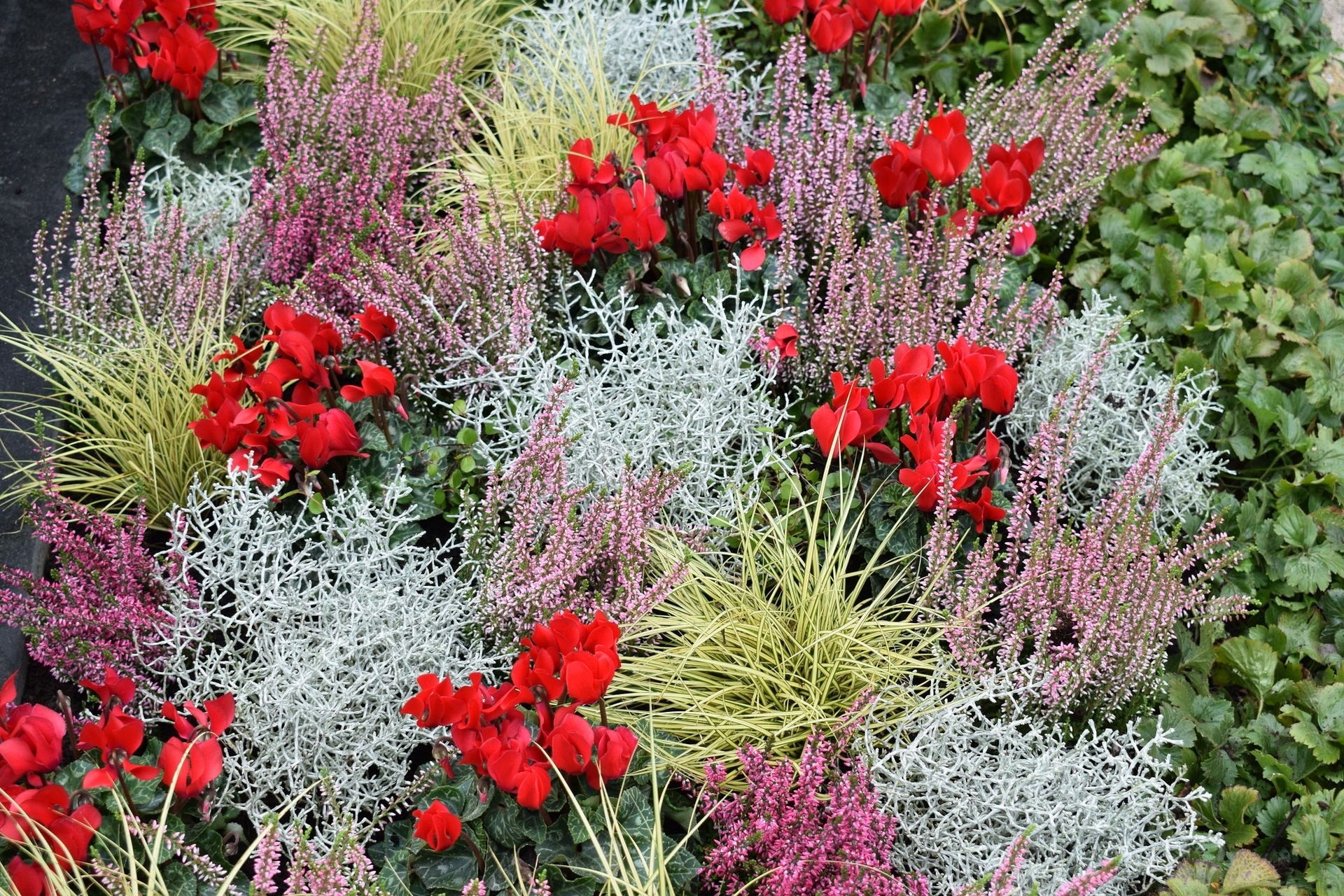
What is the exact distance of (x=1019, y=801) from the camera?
7.24 feet

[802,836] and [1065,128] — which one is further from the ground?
[1065,128]

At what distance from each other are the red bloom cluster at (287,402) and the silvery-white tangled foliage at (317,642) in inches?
3.7

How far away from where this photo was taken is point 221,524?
238 cm

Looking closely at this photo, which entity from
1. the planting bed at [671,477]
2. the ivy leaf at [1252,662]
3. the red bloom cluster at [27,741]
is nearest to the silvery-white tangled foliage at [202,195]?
the planting bed at [671,477]

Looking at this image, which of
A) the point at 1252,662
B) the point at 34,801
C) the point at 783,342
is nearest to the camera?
the point at 34,801

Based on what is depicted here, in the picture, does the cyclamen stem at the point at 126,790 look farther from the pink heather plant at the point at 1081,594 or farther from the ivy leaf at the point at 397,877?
the pink heather plant at the point at 1081,594

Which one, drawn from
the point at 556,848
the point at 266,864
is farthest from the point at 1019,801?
the point at 266,864

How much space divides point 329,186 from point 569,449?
1111mm

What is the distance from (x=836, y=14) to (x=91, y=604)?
243cm

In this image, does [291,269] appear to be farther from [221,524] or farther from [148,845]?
[148,845]

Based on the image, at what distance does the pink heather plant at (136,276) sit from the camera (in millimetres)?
2832

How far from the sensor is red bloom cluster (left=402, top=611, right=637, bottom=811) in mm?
1803

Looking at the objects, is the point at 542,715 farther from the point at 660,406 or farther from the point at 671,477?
the point at 660,406

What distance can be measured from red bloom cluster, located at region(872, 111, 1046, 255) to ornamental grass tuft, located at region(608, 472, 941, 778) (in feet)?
2.71
